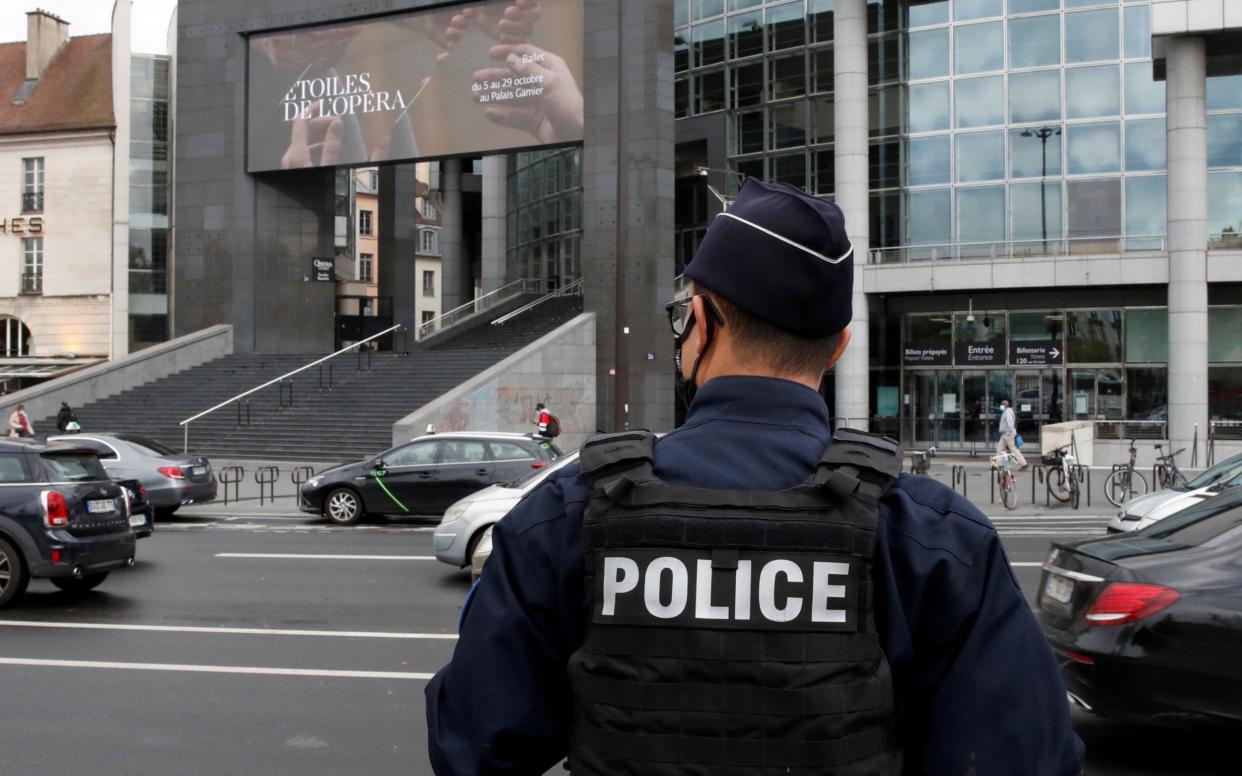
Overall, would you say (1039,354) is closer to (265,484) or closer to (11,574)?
(265,484)

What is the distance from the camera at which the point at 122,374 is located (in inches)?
1449

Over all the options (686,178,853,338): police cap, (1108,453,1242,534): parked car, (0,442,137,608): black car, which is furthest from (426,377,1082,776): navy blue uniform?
(1108,453,1242,534): parked car

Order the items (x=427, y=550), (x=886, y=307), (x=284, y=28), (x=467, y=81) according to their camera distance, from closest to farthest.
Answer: (x=427, y=550)
(x=467, y=81)
(x=284, y=28)
(x=886, y=307)

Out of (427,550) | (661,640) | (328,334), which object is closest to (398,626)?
(427,550)

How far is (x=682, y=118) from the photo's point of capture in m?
47.3

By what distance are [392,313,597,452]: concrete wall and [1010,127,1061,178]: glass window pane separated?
1601cm

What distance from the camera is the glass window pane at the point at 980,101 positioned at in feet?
130

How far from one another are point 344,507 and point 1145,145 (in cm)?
3056

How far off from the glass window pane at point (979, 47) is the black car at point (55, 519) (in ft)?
114

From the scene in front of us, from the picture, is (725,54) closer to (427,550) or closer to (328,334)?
(328,334)

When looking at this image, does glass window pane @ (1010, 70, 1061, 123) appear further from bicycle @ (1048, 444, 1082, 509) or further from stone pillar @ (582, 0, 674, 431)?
bicycle @ (1048, 444, 1082, 509)

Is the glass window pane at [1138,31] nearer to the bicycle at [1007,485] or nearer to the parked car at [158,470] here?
the bicycle at [1007,485]

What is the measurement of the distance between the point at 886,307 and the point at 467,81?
16.5 m

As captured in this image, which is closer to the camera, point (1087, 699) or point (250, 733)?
point (1087, 699)
